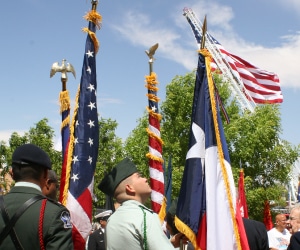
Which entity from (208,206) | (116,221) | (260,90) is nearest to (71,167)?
(208,206)

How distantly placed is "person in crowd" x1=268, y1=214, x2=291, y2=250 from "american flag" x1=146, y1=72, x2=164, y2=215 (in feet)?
6.97

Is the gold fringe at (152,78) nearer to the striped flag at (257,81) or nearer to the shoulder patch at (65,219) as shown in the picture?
the shoulder patch at (65,219)

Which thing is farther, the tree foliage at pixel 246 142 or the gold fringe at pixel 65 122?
the tree foliage at pixel 246 142

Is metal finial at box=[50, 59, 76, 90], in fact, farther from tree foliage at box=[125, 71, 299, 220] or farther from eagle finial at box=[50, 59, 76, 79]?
tree foliage at box=[125, 71, 299, 220]

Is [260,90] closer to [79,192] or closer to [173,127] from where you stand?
[173,127]

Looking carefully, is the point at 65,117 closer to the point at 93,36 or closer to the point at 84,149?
the point at 84,149

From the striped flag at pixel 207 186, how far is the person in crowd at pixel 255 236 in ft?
1.05

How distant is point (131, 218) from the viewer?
302cm

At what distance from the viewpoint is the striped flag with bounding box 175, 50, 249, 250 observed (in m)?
4.76

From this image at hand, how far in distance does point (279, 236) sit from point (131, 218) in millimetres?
5984

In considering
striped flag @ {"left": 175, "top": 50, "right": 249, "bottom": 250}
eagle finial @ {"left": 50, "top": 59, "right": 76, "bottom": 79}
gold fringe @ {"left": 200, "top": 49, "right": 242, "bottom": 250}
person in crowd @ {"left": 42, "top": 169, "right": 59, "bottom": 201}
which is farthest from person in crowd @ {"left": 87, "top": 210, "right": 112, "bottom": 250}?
person in crowd @ {"left": 42, "top": 169, "right": 59, "bottom": 201}

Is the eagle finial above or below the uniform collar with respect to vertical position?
above

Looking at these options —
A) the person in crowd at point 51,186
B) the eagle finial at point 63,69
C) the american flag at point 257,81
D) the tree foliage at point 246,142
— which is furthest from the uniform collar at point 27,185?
the tree foliage at point 246,142

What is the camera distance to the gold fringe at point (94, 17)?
21.1 ft
